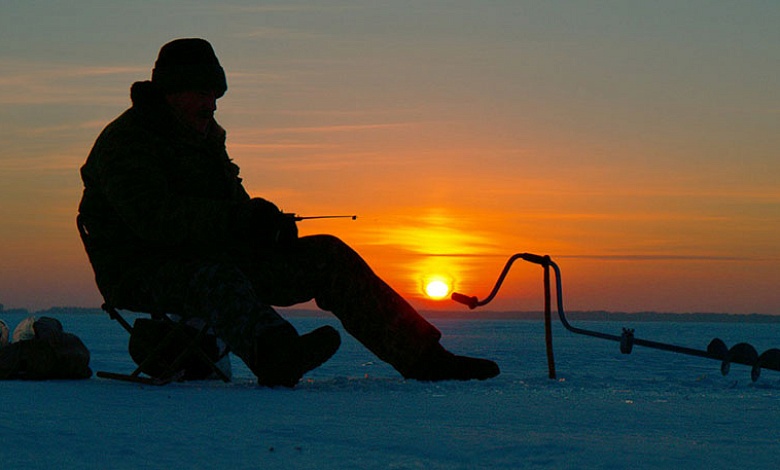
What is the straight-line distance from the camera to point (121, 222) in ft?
20.5

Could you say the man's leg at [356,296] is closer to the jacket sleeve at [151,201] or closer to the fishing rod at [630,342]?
the fishing rod at [630,342]

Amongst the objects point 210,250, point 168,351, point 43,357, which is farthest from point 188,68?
point 43,357

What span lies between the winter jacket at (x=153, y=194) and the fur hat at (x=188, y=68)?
0.11 meters

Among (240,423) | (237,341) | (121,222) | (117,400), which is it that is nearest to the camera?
(240,423)

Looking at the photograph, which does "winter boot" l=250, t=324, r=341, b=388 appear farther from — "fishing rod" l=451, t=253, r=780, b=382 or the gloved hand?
"fishing rod" l=451, t=253, r=780, b=382

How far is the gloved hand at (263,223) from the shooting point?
225 inches

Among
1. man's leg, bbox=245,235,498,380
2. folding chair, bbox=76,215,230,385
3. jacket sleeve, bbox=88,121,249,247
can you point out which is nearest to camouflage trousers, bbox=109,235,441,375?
man's leg, bbox=245,235,498,380

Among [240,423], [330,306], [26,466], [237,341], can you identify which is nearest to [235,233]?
[237,341]

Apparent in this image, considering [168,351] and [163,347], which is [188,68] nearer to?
[163,347]

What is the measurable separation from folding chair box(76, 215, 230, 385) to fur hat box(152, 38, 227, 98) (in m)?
0.99

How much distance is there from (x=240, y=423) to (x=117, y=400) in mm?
1101

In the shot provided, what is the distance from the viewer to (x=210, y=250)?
6227 mm

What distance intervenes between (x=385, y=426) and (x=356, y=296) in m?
2.27

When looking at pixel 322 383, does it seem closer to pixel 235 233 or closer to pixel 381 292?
pixel 381 292
